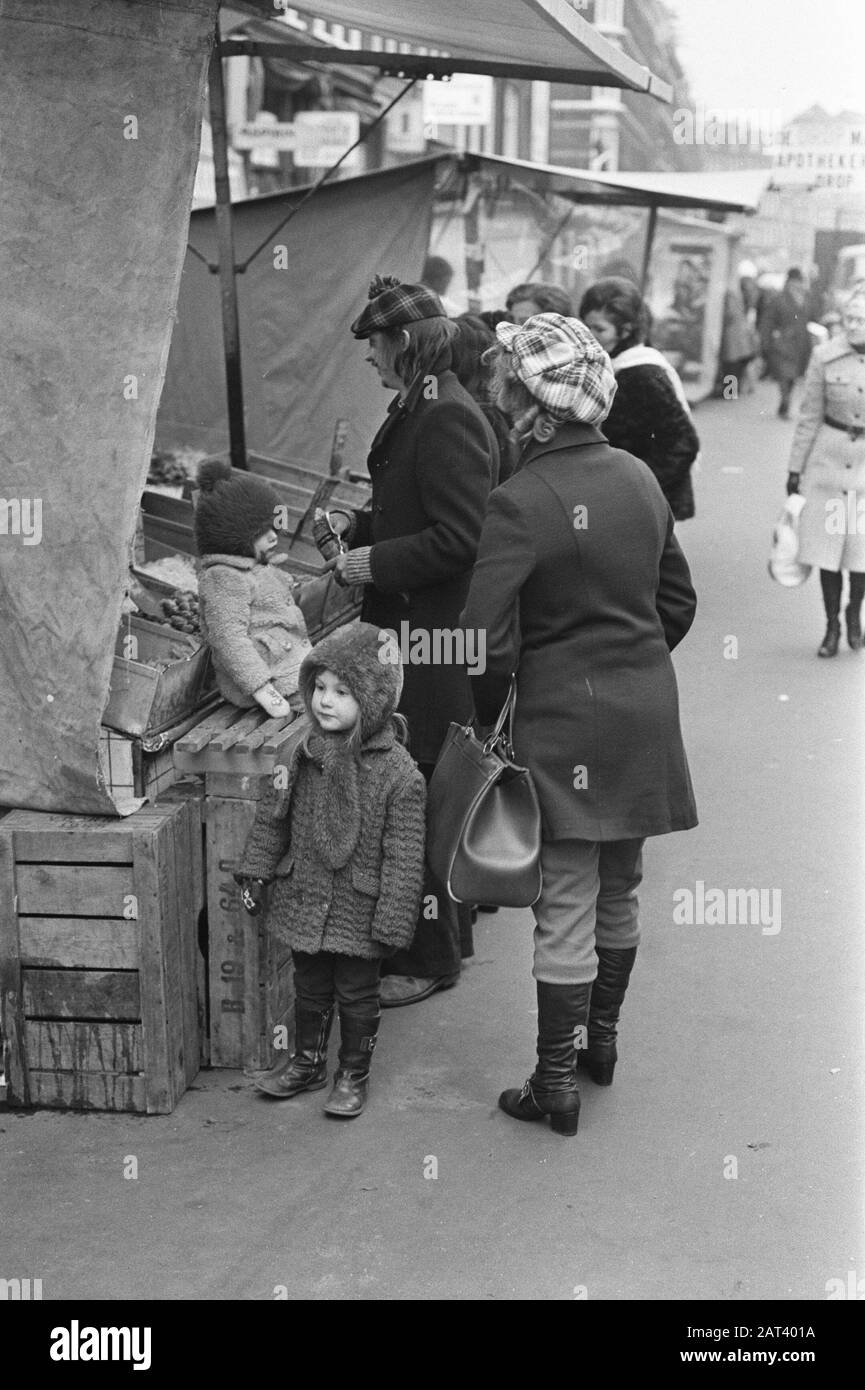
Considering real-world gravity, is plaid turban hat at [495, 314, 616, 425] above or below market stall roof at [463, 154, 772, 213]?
below

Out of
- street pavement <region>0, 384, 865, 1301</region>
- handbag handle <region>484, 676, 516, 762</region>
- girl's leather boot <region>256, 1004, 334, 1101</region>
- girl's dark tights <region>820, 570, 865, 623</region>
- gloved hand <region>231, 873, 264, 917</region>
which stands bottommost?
street pavement <region>0, 384, 865, 1301</region>

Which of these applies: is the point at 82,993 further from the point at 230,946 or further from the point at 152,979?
the point at 230,946

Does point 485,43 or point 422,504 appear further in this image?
point 485,43

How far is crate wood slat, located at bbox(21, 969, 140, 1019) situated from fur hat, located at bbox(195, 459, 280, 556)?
1169 mm

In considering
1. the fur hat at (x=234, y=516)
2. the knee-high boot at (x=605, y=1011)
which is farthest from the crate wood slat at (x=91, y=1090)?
the fur hat at (x=234, y=516)

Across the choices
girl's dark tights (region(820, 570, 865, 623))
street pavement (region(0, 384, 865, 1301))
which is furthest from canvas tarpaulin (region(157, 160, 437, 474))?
street pavement (region(0, 384, 865, 1301))

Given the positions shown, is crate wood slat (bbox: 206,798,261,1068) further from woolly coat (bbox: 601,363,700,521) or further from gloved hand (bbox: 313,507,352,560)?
woolly coat (bbox: 601,363,700,521)

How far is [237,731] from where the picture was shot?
4270 mm

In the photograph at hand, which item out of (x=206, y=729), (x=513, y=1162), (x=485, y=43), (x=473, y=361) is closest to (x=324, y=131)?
(x=485, y=43)

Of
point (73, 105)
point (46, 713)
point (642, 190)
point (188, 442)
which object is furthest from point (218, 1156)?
point (642, 190)

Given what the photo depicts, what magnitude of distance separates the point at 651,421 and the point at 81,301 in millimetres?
3844

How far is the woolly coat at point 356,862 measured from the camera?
3.99 meters

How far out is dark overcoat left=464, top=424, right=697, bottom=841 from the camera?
12.4ft
